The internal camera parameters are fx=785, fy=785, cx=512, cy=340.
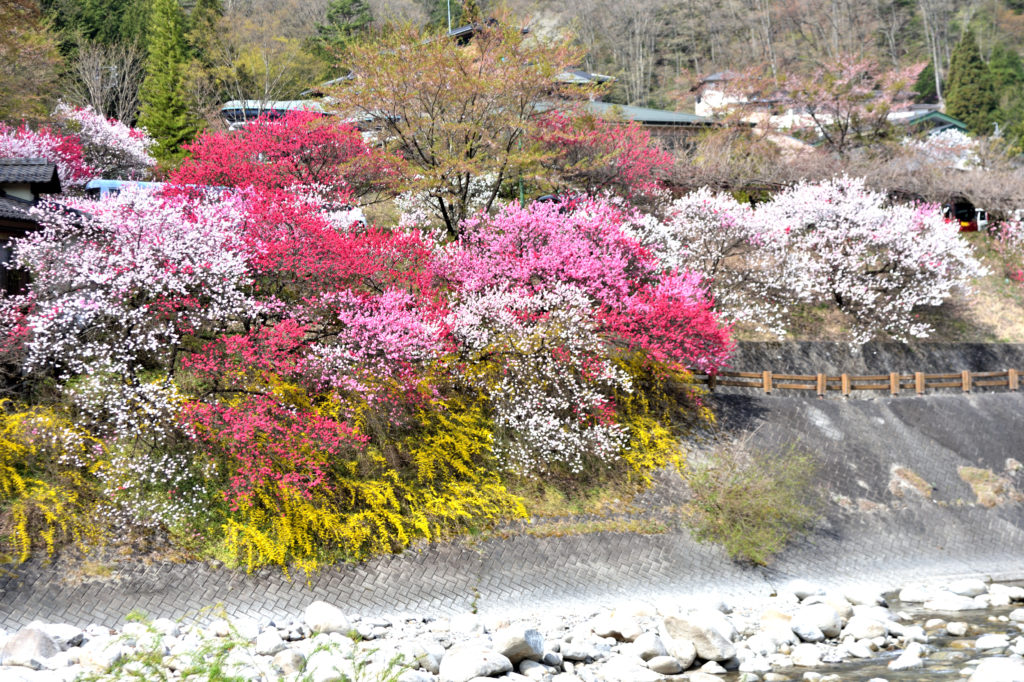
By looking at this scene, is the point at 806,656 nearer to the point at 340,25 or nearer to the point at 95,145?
the point at 95,145

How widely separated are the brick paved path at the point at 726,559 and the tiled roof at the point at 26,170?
9276 mm

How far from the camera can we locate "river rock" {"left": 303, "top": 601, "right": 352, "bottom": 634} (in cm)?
1196

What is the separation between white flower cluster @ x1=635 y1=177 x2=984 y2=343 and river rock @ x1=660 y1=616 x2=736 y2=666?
14060 millimetres

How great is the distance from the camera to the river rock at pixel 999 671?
10789 millimetres

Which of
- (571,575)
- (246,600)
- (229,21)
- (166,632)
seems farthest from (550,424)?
(229,21)

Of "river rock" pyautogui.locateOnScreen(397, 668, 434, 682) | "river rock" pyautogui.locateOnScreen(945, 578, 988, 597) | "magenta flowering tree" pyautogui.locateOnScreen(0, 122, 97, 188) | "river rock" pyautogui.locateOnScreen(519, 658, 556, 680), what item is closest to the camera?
"river rock" pyautogui.locateOnScreen(397, 668, 434, 682)

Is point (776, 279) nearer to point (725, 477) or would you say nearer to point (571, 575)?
point (725, 477)

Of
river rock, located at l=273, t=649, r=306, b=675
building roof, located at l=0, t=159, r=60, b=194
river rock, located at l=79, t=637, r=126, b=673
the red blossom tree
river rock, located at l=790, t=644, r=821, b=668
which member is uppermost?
the red blossom tree

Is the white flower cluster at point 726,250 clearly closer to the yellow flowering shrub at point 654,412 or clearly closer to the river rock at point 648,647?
the yellow flowering shrub at point 654,412

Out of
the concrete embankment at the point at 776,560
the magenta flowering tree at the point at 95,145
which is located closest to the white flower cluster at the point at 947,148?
the concrete embankment at the point at 776,560

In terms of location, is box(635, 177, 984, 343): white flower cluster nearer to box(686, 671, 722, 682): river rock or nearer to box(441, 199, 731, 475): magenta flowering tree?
box(441, 199, 731, 475): magenta flowering tree

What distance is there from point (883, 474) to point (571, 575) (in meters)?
9.26

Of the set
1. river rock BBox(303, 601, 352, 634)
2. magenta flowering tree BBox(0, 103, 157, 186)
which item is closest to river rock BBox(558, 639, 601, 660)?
river rock BBox(303, 601, 352, 634)

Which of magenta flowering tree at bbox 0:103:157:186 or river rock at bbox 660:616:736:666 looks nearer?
river rock at bbox 660:616:736:666
